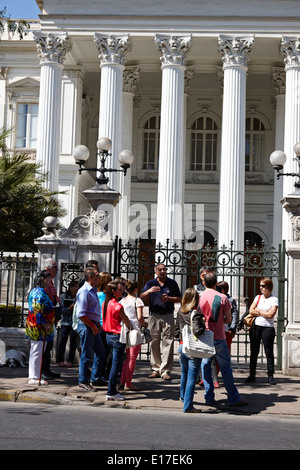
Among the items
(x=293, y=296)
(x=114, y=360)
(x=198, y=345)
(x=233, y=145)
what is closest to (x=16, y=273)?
(x=114, y=360)

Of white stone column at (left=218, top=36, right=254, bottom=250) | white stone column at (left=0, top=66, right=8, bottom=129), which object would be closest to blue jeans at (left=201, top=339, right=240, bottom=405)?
white stone column at (left=218, top=36, right=254, bottom=250)

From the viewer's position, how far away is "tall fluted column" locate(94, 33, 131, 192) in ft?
92.6

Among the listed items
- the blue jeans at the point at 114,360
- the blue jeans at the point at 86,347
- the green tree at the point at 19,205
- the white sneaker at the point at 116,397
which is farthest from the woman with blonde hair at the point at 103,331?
the green tree at the point at 19,205

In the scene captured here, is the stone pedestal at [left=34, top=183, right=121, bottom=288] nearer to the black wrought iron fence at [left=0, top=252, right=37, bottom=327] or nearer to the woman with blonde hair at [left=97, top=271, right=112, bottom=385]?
the black wrought iron fence at [left=0, top=252, right=37, bottom=327]

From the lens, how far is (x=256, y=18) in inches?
1128

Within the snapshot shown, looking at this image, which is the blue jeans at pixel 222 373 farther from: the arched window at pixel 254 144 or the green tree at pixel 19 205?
the arched window at pixel 254 144

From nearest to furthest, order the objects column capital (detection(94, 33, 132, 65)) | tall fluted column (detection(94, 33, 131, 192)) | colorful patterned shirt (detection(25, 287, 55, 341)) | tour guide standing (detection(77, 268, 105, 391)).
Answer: tour guide standing (detection(77, 268, 105, 391)) < colorful patterned shirt (detection(25, 287, 55, 341)) < tall fluted column (detection(94, 33, 131, 192)) < column capital (detection(94, 33, 132, 65))

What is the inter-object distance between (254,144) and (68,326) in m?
23.9

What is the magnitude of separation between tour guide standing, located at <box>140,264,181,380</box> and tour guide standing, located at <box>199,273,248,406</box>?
2.19 metres

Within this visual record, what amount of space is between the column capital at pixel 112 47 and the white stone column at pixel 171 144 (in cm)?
135

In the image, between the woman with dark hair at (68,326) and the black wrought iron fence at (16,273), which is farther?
the black wrought iron fence at (16,273)

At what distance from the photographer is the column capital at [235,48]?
28.4 meters

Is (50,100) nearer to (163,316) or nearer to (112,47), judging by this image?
(112,47)

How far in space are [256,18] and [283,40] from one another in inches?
54.7
